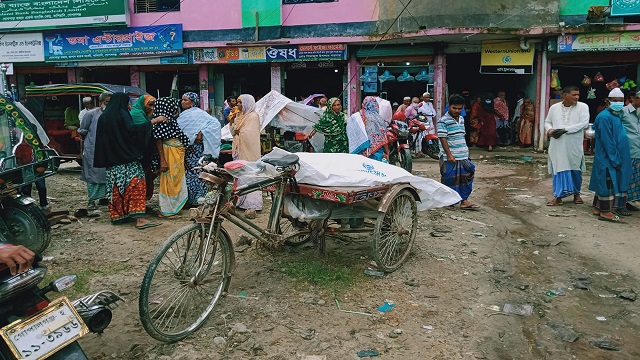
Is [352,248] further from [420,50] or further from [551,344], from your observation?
[420,50]

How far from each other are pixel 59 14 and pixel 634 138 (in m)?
17.8

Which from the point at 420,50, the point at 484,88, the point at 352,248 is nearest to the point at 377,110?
the point at 352,248

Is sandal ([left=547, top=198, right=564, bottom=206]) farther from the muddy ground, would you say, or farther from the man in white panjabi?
the muddy ground

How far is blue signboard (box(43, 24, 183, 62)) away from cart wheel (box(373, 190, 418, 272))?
45.8 ft

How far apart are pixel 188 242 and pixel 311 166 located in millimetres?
1336

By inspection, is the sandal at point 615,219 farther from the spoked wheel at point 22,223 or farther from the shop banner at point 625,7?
the shop banner at point 625,7

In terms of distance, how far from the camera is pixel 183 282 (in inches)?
140

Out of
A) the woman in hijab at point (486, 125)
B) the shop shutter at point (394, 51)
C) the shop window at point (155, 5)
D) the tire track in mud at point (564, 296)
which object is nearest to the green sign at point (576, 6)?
the woman in hijab at point (486, 125)

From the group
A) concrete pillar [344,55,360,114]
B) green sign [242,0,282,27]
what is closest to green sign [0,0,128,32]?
green sign [242,0,282,27]

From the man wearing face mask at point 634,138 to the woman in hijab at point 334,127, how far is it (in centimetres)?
401

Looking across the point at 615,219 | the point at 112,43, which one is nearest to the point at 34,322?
the point at 615,219

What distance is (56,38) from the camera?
18.1m

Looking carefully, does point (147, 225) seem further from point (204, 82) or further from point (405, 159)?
point (204, 82)

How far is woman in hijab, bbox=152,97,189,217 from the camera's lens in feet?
20.9
